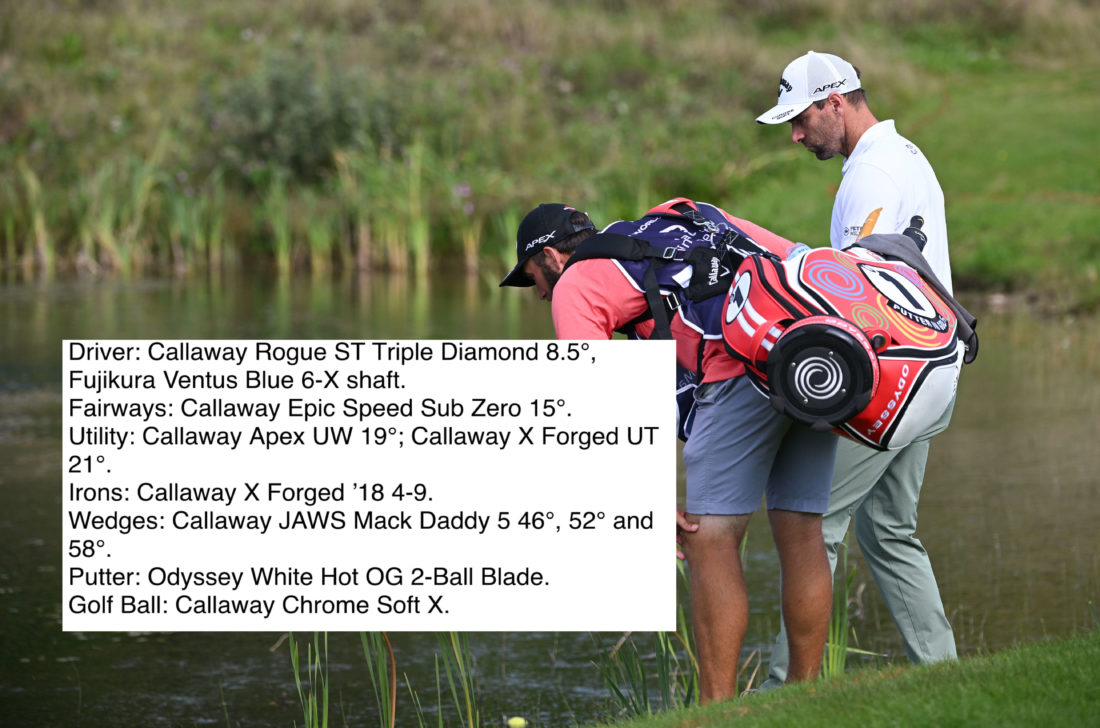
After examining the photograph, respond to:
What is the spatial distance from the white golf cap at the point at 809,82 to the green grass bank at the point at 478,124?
958cm

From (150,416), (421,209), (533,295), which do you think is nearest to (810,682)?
(150,416)

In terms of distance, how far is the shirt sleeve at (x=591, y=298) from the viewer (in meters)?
4.06

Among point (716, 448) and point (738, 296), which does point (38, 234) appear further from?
point (738, 296)

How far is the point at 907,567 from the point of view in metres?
4.71

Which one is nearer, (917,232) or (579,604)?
(579,604)

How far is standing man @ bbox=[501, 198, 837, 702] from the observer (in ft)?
13.5

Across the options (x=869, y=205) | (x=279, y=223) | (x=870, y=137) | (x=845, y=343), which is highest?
(x=279, y=223)

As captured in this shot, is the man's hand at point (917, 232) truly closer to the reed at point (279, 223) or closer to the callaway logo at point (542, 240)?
the callaway logo at point (542, 240)

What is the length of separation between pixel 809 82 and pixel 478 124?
1962 centimetres

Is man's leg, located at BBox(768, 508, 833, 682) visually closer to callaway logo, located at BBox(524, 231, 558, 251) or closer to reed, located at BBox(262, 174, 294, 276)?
callaway logo, located at BBox(524, 231, 558, 251)

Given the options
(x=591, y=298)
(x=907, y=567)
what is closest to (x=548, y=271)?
(x=591, y=298)

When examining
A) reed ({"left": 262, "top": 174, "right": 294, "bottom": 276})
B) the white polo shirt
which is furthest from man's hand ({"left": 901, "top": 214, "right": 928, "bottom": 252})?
reed ({"left": 262, "top": 174, "right": 294, "bottom": 276})

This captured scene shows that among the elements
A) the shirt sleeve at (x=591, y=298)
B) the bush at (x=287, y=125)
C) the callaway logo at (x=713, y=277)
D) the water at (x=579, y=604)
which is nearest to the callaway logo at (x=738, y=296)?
the callaway logo at (x=713, y=277)

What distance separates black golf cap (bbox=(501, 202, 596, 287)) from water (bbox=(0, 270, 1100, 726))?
5.37 ft
